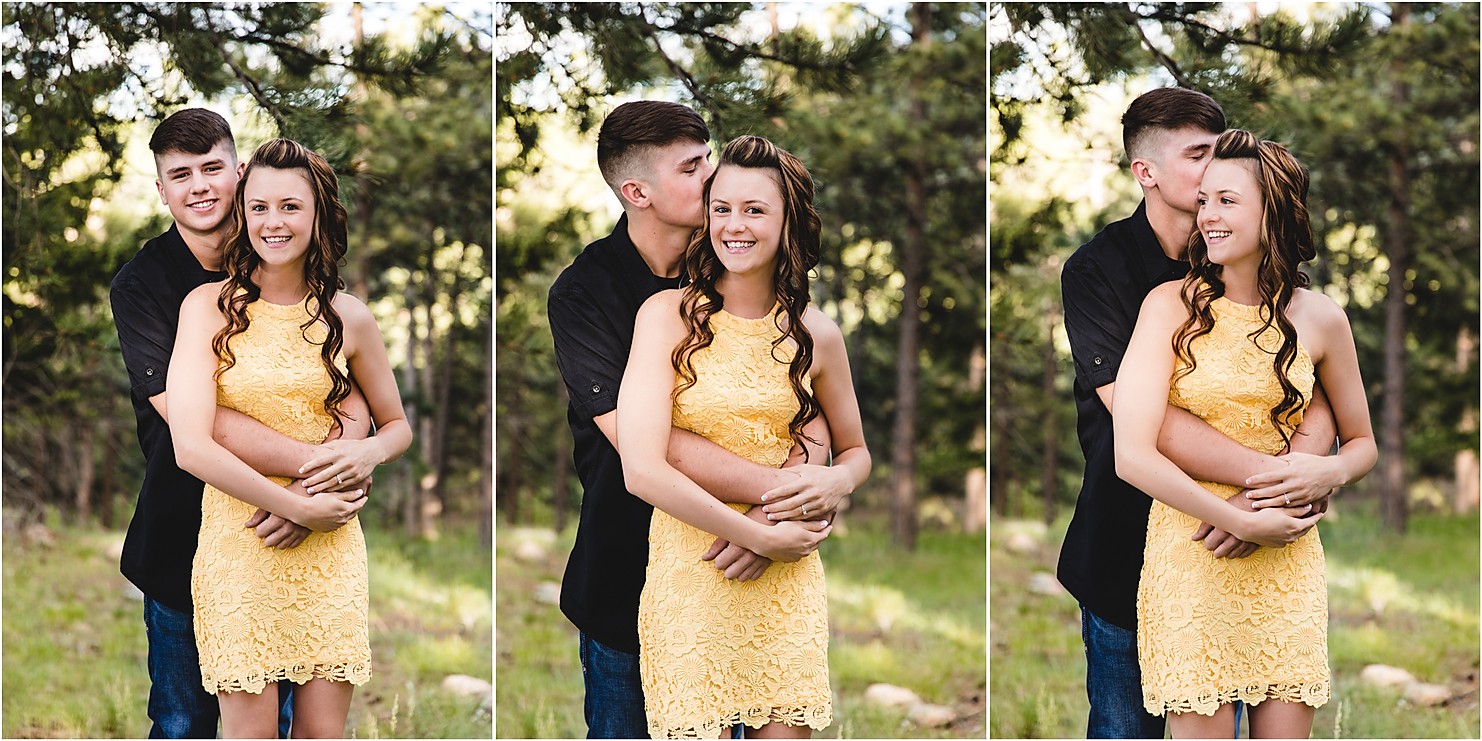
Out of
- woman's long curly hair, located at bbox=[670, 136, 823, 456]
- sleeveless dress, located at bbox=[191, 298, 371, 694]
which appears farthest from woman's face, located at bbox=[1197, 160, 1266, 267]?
sleeveless dress, located at bbox=[191, 298, 371, 694]

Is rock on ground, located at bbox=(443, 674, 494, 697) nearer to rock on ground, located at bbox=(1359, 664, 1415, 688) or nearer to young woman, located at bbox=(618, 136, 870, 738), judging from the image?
young woman, located at bbox=(618, 136, 870, 738)

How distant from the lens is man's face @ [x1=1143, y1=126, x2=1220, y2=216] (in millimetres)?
3545

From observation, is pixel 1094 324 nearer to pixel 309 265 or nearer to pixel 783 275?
pixel 783 275

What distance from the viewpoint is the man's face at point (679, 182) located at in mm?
3529

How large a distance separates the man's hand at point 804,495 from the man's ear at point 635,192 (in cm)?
88

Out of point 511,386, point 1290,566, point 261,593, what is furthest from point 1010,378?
point 261,593

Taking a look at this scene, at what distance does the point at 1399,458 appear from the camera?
6184mm

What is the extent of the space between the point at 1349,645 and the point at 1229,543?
1830 mm

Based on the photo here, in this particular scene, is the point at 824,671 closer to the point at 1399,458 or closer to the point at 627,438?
the point at 627,438

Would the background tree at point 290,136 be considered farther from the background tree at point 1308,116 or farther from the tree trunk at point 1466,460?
the tree trunk at point 1466,460

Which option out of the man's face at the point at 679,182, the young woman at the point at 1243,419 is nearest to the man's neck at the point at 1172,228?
the young woman at the point at 1243,419

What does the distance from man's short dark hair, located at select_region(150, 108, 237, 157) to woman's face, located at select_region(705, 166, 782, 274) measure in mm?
1432

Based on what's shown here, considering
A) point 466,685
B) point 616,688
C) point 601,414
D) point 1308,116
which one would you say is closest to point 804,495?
point 601,414

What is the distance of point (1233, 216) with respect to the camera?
3.29 metres
